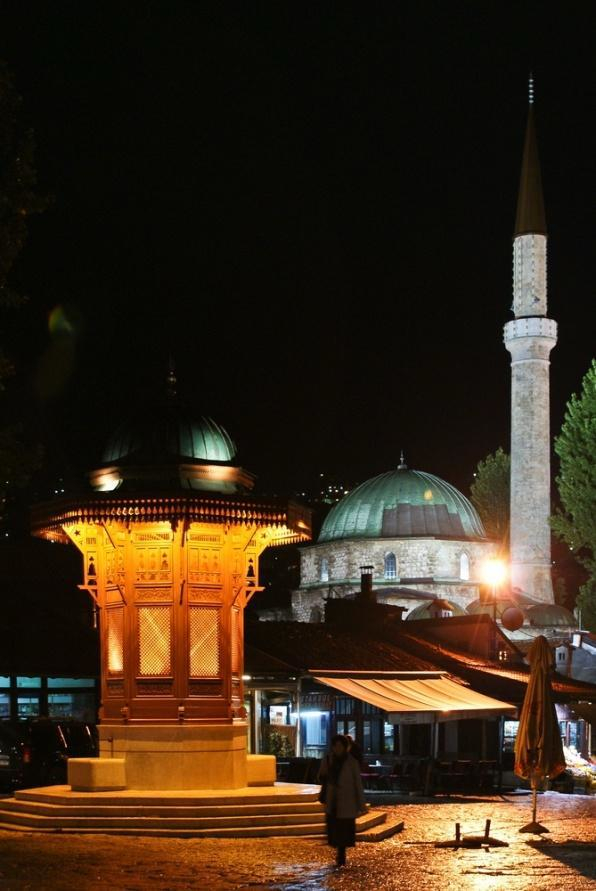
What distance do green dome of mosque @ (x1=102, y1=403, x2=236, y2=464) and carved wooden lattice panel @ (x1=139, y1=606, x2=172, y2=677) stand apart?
1.93 m

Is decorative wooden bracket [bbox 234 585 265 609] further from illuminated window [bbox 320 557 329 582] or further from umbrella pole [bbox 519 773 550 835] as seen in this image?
illuminated window [bbox 320 557 329 582]

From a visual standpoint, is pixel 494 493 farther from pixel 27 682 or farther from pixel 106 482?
pixel 106 482

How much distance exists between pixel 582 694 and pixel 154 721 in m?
15.1

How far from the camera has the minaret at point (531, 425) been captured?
2249 inches

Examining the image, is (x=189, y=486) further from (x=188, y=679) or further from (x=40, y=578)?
(x=40, y=578)

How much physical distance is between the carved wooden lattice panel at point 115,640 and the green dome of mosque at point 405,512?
46.1 meters

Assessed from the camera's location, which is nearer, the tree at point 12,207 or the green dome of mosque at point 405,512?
the tree at point 12,207

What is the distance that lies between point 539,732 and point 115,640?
4.88 metres

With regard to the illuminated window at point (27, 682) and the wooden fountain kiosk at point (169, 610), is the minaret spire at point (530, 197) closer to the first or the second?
the illuminated window at point (27, 682)

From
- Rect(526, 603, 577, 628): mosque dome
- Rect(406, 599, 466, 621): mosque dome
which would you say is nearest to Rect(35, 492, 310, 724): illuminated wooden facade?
Rect(406, 599, 466, 621): mosque dome

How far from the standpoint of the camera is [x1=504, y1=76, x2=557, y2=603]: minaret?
2249 inches

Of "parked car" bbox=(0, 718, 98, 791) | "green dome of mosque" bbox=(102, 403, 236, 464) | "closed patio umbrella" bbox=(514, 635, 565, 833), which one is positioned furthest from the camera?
"parked car" bbox=(0, 718, 98, 791)

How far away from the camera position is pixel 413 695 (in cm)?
2366

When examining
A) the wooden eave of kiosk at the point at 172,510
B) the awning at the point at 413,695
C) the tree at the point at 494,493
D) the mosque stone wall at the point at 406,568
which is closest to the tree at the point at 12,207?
the wooden eave of kiosk at the point at 172,510
